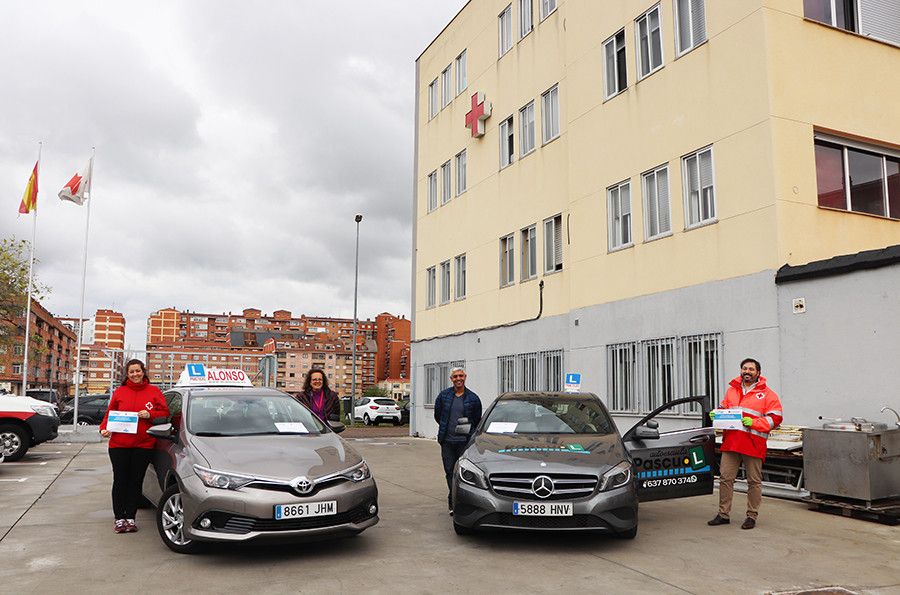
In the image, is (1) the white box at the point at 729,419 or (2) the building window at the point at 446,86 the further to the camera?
(2) the building window at the point at 446,86

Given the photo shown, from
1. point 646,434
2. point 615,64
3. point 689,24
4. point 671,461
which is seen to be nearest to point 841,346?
point 671,461

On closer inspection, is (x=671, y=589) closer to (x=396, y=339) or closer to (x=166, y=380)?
(x=166, y=380)

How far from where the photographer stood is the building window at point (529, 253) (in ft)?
62.1

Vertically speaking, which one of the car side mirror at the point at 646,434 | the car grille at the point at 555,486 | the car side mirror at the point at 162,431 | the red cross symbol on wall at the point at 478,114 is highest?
the red cross symbol on wall at the point at 478,114

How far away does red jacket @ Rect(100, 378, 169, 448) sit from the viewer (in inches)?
295

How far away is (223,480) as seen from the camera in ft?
20.2

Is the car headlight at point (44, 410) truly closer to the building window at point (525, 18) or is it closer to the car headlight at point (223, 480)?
the car headlight at point (223, 480)

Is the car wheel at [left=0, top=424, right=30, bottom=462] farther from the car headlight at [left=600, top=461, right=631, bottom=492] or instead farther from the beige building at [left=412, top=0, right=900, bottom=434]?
the car headlight at [left=600, top=461, right=631, bottom=492]

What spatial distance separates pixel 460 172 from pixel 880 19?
1269cm

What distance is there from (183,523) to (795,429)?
25.5ft

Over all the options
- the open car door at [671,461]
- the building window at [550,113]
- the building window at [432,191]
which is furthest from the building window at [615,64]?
the building window at [432,191]

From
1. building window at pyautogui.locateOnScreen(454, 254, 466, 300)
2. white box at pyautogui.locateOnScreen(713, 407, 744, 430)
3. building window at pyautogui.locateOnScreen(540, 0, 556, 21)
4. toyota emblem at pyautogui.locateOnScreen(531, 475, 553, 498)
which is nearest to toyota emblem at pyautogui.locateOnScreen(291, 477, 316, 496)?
toyota emblem at pyautogui.locateOnScreen(531, 475, 553, 498)

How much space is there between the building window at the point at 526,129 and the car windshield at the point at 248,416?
42.7 ft

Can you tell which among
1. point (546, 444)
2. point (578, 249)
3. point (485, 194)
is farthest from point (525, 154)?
point (546, 444)
